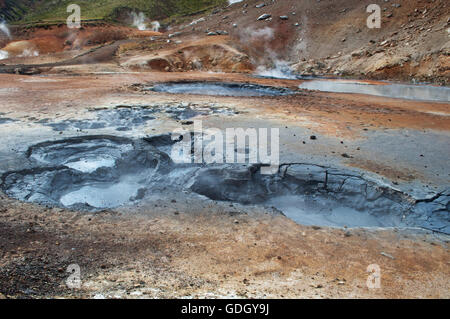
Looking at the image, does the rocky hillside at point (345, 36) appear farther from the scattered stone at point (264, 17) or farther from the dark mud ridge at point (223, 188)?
the dark mud ridge at point (223, 188)

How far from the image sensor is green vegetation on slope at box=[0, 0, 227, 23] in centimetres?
3969

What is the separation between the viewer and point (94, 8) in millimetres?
41281

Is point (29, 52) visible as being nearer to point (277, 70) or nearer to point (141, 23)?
point (141, 23)

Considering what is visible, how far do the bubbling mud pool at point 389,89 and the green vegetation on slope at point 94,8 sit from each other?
88.1ft

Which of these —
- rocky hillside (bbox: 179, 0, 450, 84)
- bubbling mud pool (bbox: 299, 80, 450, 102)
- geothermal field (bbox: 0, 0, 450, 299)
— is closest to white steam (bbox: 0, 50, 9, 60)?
rocky hillside (bbox: 179, 0, 450, 84)

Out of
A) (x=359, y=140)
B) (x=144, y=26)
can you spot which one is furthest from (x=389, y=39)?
(x=144, y=26)

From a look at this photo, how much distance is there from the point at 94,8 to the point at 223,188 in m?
42.5

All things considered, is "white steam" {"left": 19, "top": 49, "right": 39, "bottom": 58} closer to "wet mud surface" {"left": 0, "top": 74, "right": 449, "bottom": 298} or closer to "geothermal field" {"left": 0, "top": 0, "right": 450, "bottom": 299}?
"geothermal field" {"left": 0, "top": 0, "right": 450, "bottom": 299}

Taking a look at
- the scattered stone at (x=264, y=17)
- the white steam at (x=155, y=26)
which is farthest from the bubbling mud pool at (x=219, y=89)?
the white steam at (x=155, y=26)

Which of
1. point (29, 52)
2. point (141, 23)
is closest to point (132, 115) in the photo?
point (29, 52)

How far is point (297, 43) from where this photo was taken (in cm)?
2472

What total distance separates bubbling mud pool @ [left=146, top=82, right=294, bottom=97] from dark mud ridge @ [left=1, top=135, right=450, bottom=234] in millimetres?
8139

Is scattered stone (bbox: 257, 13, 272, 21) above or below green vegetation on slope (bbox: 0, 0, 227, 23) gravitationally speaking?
below

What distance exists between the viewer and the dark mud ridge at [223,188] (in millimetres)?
4992
